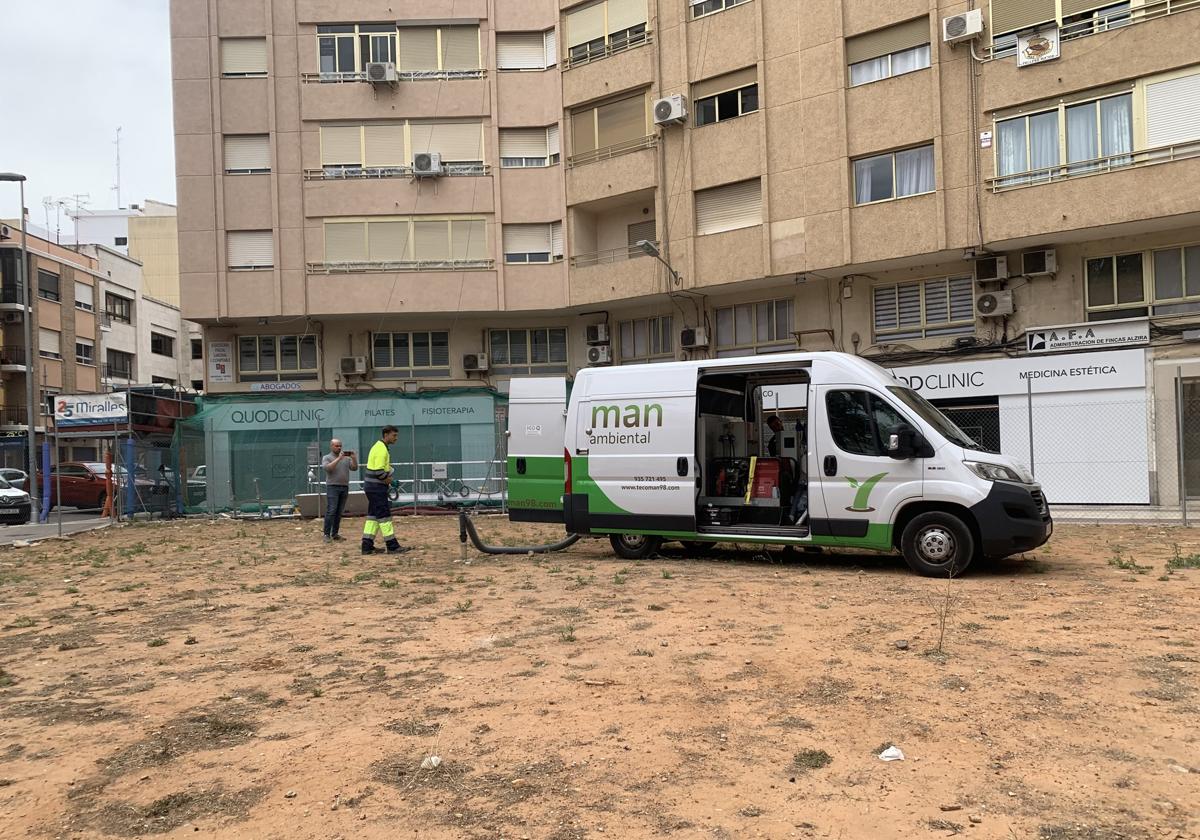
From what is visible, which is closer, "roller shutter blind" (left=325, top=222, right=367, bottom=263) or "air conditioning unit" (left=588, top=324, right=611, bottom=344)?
"air conditioning unit" (left=588, top=324, right=611, bottom=344)

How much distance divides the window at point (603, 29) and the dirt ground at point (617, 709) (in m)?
19.0

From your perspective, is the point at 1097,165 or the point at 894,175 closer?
the point at 1097,165

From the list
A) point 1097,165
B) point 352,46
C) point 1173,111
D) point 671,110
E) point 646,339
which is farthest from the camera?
point 352,46

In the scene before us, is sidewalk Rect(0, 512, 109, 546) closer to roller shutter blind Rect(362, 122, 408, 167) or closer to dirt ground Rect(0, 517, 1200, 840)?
dirt ground Rect(0, 517, 1200, 840)

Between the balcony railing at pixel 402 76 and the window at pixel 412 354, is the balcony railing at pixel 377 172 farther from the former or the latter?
the window at pixel 412 354

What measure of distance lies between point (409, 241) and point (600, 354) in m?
6.42

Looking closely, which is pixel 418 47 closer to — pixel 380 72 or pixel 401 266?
pixel 380 72

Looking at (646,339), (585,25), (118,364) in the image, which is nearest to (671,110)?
(585,25)

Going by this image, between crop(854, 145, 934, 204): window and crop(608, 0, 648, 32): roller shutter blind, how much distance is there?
7.74m

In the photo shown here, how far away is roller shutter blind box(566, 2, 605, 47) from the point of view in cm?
2438

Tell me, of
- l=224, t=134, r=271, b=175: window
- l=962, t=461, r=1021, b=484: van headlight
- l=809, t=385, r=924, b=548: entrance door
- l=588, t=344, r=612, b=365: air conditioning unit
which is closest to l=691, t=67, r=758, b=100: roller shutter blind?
l=588, t=344, r=612, b=365: air conditioning unit

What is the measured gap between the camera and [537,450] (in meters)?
12.0

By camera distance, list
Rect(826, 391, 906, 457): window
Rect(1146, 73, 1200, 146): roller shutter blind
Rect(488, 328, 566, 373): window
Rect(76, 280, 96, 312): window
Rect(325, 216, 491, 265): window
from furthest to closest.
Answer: Rect(76, 280, 96, 312): window < Rect(488, 328, 566, 373): window < Rect(325, 216, 491, 265): window < Rect(1146, 73, 1200, 146): roller shutter blind < Rect(826, 391, 906, 457): window

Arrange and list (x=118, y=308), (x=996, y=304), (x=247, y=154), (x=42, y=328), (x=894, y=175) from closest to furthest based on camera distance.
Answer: (x=996, y=304) < (x=894, y=175) < (x=247, y=154) < (x=42, y=328) < (x=118, y=308)
